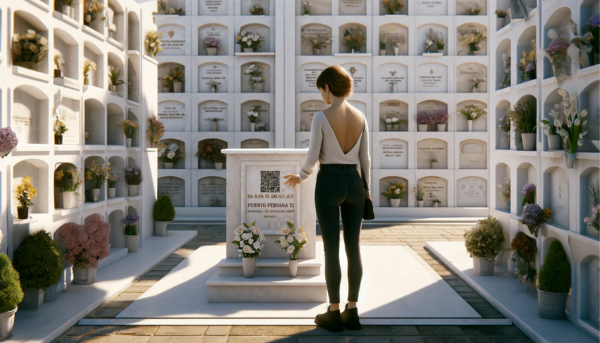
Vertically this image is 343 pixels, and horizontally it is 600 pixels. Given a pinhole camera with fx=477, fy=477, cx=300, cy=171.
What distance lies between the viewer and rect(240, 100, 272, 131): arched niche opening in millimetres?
10812

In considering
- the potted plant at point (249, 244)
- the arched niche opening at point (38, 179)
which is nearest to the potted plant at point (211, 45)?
the arched niche opening at point (38, 179)

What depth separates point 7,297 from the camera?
3.29 metres

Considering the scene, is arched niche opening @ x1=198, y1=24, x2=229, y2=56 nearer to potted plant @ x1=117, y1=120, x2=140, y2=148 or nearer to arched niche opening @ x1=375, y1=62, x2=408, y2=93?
arched niche opening @ x1=375, y1=62, x2=408, y2=93

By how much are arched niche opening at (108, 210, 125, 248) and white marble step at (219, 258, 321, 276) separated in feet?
8.08

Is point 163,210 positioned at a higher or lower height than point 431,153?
lower

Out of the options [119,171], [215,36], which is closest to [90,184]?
[119,171]

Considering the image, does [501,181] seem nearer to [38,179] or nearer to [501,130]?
[501,130]

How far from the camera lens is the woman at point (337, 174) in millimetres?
3367

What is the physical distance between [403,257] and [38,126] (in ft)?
14.6

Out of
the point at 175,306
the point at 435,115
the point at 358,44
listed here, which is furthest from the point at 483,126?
the point at 175,306

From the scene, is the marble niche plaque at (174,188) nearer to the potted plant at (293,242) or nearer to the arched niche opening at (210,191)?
the arched niche opening at (210,191)

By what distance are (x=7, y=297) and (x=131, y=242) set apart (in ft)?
9.89

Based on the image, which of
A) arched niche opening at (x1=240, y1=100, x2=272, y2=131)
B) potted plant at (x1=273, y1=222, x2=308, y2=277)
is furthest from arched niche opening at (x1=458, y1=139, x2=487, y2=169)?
potted plant at (x1=273, y1=222, x2=308, y2=277)

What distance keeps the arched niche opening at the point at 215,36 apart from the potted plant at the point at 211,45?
123 millimetres
